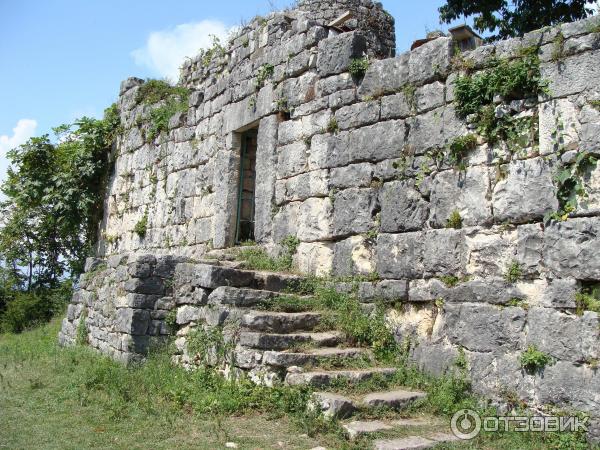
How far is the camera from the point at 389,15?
10617 mm

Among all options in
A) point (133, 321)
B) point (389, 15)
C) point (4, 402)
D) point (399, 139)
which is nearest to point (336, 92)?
point (399, 139)

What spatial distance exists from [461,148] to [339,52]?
2.54m

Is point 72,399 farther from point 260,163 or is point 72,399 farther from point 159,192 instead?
point 159,192

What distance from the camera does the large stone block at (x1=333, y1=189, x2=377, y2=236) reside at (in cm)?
770

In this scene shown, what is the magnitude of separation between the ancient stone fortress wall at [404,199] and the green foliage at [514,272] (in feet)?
0.04

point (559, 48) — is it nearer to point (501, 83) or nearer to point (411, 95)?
point (501, 83)

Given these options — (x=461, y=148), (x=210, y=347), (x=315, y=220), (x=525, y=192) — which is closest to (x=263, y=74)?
(x=315, y=220)

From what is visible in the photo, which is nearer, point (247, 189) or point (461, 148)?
point (461, 148)

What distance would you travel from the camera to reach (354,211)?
7.84 meters

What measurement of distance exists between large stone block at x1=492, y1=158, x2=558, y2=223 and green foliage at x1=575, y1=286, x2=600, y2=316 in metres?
0.79

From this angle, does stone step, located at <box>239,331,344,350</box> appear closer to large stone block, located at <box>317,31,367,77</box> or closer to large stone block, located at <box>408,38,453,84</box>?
large stone block, located at <box>408,38,453,84</box>

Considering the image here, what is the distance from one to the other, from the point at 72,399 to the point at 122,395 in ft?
2.06

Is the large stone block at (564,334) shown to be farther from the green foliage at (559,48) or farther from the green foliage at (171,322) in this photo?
the green foliage at (171,322)

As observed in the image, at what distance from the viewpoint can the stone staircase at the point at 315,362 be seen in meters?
5.40
